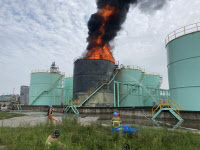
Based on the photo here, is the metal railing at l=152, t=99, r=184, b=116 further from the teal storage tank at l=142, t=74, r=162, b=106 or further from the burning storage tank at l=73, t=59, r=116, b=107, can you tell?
the teal storage tank at l=142, t=74, r=162, b=106

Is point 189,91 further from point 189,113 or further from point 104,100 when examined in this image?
point 104,100

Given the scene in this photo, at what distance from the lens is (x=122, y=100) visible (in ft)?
99.6

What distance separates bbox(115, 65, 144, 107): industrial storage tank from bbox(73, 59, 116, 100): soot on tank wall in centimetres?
434

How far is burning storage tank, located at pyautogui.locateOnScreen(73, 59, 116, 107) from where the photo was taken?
25516 millimetres

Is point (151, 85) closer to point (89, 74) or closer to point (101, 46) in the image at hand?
point (101, 46)

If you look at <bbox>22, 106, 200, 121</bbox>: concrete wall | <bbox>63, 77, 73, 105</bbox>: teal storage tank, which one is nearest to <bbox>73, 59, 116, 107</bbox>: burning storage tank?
<bbox>22, 106, 200, 121</bbox>: concrete wall

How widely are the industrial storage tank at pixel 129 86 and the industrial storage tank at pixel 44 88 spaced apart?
15.6 m

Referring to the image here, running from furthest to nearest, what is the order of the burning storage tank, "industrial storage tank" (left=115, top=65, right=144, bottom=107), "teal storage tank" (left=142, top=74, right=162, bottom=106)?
1. "teal storage tank" (left=142, top=74, right=162, bottom=106)
2. "industrial storage tank" (left=115, top=65, right=144, bottom=107)
3. the burning storage tank

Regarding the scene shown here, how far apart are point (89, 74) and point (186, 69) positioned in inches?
589

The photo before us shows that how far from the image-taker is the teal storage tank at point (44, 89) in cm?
3556

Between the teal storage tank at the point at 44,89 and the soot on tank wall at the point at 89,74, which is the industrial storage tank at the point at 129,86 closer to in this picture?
the soot on tank wall at the point at 89,74

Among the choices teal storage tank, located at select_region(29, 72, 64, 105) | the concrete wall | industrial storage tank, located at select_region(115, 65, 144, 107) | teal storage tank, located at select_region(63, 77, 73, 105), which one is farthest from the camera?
teal storage tank, located at select_region(63, 77, 73, 105)

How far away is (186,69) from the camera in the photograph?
16406mm

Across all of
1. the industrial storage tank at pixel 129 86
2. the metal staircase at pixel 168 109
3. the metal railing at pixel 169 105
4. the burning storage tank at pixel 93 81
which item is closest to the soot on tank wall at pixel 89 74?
the burning storage tank at pixel 93 81
